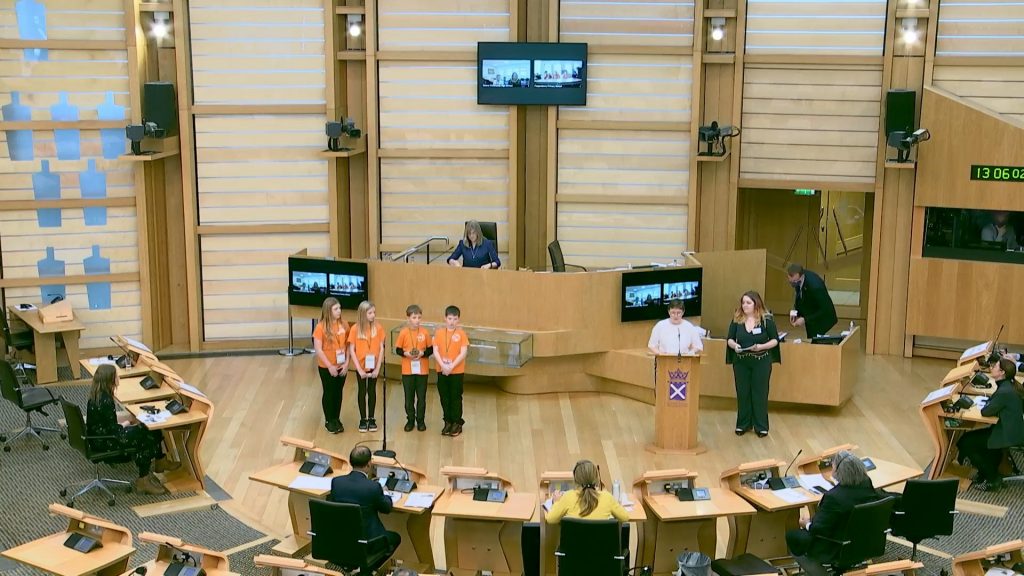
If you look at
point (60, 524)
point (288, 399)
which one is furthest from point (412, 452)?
point (60, 524)

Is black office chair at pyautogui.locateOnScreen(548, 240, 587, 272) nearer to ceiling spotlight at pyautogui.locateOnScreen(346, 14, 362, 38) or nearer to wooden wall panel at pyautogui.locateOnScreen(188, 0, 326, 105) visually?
wooden wall panel at pyautogui.locateOnScreen(188, 0, 326, 105)

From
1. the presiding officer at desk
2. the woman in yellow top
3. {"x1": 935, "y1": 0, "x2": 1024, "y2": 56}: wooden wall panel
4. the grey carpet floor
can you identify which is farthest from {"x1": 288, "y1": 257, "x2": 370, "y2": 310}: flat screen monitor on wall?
{"x1": 935, "y1": 0, "x2": 1024, "y2": 56}: wooden wall panel

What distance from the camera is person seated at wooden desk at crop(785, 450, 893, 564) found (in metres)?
8.15

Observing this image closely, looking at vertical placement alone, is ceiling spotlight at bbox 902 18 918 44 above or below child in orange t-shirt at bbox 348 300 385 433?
above

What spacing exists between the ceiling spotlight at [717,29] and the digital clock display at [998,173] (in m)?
3.37

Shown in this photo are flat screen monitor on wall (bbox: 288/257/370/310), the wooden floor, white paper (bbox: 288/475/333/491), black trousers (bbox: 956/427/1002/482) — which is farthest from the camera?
flat screen monitor on wall (bbox: 288/257/370/310)

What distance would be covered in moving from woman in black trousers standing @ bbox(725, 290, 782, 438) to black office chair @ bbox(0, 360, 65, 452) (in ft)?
22.0

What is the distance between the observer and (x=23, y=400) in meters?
11.9

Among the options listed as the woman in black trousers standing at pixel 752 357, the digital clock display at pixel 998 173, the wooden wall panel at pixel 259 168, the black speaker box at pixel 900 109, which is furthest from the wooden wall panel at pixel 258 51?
the digital clock display at pixel 998 173

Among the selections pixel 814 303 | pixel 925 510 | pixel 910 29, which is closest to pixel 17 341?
pixel 814 303

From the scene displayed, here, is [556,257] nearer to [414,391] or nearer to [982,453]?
[414,391]

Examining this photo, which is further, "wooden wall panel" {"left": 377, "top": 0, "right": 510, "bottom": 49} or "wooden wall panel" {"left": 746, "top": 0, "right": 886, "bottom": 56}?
"wooden wall panel" {"left": 377, "top": 0, "right": 510, "bottom": 49}

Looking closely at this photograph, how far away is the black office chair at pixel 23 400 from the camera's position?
460 inches

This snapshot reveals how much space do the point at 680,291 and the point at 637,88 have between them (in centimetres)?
308
